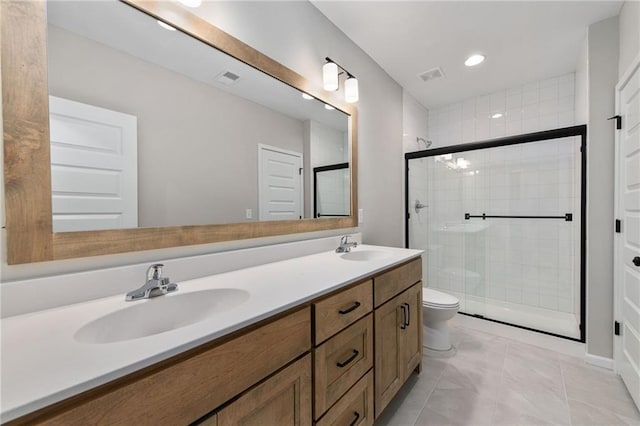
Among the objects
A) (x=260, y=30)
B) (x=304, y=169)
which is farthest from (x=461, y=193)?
(x=260, y=30)

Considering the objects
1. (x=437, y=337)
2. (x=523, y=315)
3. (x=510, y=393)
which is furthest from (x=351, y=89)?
(x=523, y=315)

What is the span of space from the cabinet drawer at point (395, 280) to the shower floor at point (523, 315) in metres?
1.54

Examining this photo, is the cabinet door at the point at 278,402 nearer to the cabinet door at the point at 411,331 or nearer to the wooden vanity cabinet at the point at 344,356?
the wooden vanity cabinet at the point at 344,356

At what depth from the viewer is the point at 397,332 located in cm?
141

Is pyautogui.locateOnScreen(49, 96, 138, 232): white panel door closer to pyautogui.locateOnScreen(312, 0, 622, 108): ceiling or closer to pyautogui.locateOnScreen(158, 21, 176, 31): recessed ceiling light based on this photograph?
pyautogui.locateOnScreen(158, 21, 176, 31): recessed ceiling light

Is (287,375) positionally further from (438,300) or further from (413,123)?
(413,123)

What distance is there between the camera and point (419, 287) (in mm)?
1684

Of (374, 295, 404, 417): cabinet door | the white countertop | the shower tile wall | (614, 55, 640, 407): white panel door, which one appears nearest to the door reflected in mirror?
the white countertop

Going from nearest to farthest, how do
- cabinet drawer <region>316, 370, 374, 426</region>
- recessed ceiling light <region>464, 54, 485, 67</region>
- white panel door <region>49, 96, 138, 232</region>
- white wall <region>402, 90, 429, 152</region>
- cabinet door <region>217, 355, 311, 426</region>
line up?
cabinet door <region>217, 355, 311, 426</region>
white panel door <region>49, 96, 138, 232</region>
cabinet drawer <region>316, 370, 374, 426</region>
recessed ceiling light <region>464, 54, 485, 67</region>
white wall <region>402, 90, 429, 152</region>

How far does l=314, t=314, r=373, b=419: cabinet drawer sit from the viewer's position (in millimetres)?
915

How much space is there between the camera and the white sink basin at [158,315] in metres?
0.72

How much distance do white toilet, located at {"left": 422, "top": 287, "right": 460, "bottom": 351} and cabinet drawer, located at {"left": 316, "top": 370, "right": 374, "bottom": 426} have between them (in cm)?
96

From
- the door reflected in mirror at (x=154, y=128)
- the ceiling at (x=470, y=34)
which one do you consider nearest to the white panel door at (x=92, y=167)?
the door reflected in mirror at (x=154, y=128)

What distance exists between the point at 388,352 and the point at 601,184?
73.5 inches
